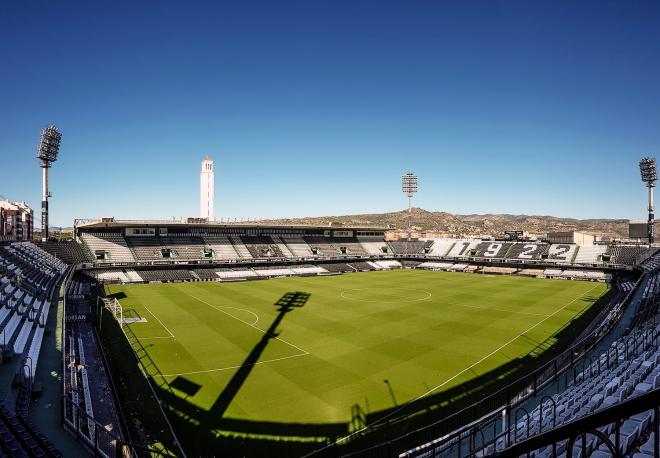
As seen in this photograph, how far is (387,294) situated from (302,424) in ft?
94.7

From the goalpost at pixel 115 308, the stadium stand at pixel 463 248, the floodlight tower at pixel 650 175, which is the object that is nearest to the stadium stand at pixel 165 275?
the goalpost at pixel 115 308

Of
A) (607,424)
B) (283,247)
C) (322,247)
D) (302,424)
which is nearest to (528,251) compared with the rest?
(322,247)

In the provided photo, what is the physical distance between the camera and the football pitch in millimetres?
16781

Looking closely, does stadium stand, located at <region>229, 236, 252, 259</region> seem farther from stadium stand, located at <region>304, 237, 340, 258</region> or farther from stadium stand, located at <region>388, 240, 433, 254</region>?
stadium stand, located at <region>388, 240, 433, 254</region>

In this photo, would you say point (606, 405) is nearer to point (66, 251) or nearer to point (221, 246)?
point (66, 251)

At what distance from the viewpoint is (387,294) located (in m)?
42.3

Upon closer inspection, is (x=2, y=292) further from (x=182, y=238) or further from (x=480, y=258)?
(x=480, y=258)

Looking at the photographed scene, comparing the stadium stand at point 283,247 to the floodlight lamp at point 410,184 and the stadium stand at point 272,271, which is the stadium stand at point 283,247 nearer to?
the stadium stand at point 272,271

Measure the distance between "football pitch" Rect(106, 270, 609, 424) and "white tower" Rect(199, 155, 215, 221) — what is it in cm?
3802

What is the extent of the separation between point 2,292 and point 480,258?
64.4 meters

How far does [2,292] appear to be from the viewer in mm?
20172

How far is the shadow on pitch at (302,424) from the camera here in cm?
1291

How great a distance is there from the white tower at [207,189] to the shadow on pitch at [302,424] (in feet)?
221

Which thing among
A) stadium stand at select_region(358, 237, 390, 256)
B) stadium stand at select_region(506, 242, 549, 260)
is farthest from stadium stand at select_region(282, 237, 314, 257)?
stadium stand at select_region(506, 242, 549, 260)
